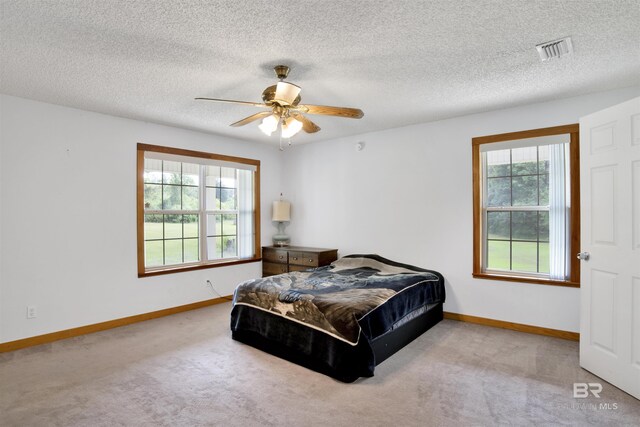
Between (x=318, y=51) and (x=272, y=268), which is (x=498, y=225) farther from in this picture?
(x=272, y=268)

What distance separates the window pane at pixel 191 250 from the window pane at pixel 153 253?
1.16 ft

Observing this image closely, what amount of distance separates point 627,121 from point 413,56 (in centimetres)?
163

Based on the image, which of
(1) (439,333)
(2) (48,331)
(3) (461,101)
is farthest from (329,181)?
(2) (48,331)

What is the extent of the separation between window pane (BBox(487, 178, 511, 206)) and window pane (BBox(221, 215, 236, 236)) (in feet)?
→ 12.1

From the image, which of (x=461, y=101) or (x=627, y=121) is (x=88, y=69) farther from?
(x=627, y=121)

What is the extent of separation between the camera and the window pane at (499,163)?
13.2ft

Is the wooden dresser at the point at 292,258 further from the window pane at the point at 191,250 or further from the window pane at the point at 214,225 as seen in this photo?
the window pane at the point at 191,250

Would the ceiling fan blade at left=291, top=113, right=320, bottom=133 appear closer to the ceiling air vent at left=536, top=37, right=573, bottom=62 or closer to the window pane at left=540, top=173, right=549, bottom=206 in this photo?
the ceiling air vent at left=536, top=37, right=573, bottom=62

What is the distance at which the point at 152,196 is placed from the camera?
4.53 m

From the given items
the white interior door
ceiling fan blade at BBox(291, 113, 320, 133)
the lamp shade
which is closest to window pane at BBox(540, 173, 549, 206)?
the white interior door

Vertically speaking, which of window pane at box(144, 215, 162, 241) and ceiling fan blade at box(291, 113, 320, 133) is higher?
ceiling fan blade at box(291, 113, 320, 133)

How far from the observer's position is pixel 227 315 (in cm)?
448

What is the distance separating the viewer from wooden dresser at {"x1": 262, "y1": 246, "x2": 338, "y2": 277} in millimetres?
5039

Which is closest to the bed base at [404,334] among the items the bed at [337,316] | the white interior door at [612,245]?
the bed at [337,316]
